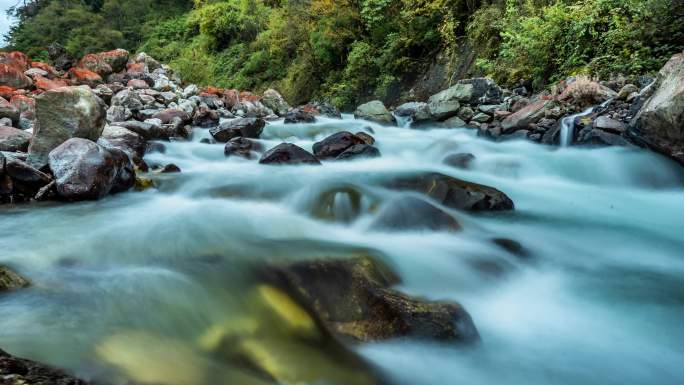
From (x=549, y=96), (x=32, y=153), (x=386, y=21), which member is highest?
(x=386, y=21)

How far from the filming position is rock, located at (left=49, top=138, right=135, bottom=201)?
4473 millimetres

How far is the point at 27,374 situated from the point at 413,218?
3113 millimetres

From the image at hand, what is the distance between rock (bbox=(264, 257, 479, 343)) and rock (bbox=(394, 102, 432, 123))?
779cm

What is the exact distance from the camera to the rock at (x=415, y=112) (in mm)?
9961

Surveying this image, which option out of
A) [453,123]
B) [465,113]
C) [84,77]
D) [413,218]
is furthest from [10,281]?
[84,77]

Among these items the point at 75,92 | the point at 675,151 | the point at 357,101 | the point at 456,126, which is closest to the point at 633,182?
the point at 675,151

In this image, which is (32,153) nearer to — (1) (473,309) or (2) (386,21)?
(1) (473,309)

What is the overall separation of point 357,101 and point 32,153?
10.7m

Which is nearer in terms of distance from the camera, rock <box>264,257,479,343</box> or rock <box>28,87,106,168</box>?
rock <box>264,257,479,343</box>

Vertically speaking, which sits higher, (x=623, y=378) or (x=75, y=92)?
(x=75, y=92)

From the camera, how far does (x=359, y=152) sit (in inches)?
285

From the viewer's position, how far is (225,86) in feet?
72.3

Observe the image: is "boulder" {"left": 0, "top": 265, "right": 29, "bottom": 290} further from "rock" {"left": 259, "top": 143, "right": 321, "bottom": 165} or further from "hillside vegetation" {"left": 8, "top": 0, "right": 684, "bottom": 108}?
"hillside vegetation" {"left": 8, "top": 0, "right": 684, "bottom": 108}

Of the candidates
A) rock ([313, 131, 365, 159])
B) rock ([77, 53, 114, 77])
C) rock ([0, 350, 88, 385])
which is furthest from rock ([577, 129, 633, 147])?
rock ([77, 53, 114, 77])
